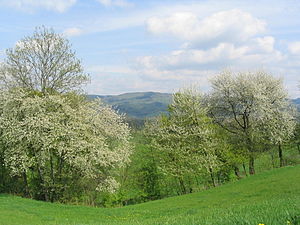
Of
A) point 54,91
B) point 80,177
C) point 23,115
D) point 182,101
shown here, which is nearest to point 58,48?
point 54,91

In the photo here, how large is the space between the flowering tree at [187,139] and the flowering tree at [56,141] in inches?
380

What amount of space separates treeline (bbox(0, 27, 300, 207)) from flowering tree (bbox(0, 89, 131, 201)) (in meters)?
0.11

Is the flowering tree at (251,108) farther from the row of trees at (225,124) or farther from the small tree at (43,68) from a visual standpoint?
the small tree at (43,68)

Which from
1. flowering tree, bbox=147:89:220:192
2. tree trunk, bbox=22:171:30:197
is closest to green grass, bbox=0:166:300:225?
tree trunk, bbox=22:171:30:197

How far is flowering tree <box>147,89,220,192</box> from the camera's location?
40125 mm

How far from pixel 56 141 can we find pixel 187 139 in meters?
18.3

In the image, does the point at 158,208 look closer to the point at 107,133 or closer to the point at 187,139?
the point at 107,133

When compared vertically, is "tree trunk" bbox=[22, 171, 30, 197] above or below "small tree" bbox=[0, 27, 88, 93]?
below

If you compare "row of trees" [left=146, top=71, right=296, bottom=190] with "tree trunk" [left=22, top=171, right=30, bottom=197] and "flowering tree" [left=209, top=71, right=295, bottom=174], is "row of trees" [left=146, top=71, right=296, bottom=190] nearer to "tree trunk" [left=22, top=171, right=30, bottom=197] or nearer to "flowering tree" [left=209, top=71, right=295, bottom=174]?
"flowering tree" [left=209, top=71, right=295, bottom=174]

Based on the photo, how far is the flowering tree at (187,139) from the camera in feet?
132

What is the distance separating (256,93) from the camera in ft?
128

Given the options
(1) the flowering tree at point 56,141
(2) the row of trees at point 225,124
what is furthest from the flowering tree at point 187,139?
(1) the flowering tree at point 56,141

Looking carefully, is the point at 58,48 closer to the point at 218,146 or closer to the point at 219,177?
the point at 218,146

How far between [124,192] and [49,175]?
56.5 ft
